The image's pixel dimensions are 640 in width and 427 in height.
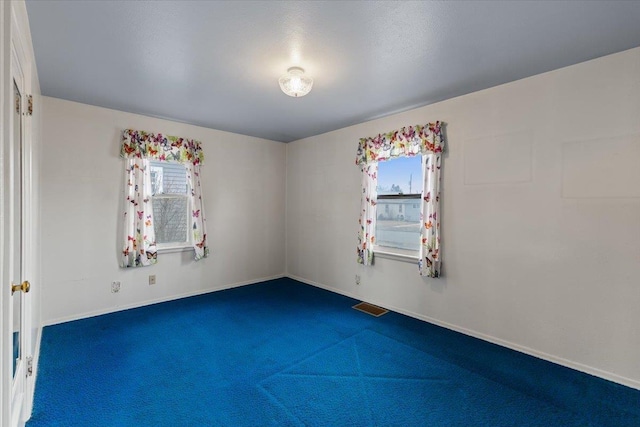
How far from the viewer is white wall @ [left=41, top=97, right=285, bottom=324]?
11.2ft

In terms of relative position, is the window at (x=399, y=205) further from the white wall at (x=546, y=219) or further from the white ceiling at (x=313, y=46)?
the white ceiling at (x=313, y=46)

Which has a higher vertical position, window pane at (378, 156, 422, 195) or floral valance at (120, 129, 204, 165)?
floral valance at (120, 129, 204, 165)

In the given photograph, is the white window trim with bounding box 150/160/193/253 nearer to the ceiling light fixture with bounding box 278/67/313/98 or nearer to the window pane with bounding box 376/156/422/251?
the ceiling light fixture with bounding box 278/67/313/98

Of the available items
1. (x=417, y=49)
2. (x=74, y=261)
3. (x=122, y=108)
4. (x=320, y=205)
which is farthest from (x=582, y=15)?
(x=74, y=261)

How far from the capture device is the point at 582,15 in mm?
1923

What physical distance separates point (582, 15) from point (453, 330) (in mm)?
2857

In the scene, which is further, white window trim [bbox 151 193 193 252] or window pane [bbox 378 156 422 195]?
white window trim [bbox 151 193 193 252]

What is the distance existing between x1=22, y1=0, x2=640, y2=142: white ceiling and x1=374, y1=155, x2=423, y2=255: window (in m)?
0.86

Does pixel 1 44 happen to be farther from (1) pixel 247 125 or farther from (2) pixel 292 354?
(1) pixel 247 125

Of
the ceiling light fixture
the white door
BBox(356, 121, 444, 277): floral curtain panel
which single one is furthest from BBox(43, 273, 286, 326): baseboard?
Result: the ceiling light fixture

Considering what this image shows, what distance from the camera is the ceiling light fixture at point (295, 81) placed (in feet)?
8.55

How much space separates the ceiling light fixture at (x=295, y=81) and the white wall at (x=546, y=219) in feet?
5.29

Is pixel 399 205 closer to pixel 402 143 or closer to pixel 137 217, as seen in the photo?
pixel 402 143

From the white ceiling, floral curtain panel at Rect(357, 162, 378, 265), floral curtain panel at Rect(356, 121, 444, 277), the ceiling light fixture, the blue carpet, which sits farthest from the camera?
floral curtain panel at Rect(357, 162, 378, 265)
